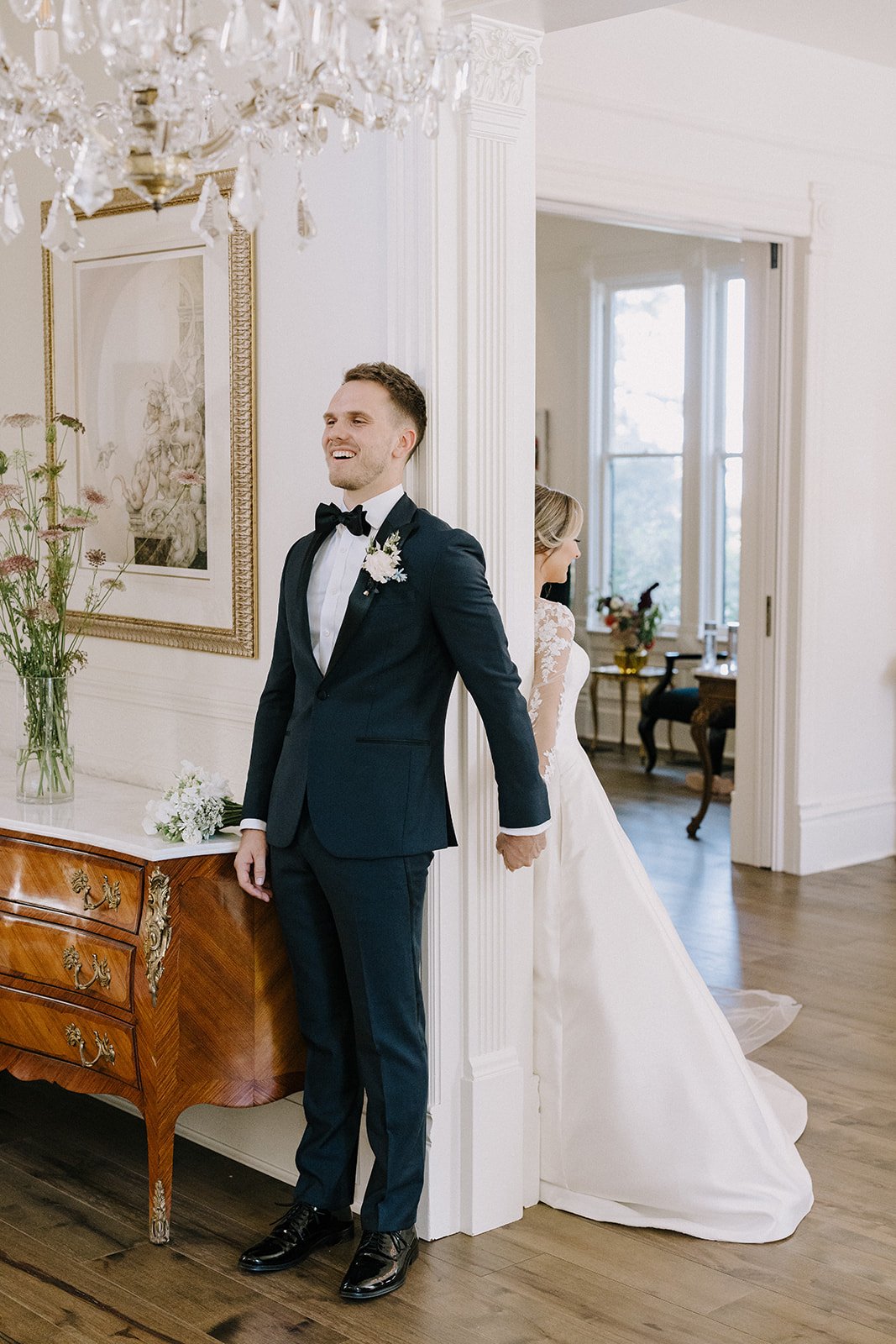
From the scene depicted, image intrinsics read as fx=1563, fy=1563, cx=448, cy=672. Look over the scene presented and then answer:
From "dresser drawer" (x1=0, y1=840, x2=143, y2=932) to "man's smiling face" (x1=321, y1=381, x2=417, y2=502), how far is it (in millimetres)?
953

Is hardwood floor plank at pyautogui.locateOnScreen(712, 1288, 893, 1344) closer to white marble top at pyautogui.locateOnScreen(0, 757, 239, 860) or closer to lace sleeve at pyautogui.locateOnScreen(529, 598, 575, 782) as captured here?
lace sleeve at pyautogui.locateOnScreen(529, 598, 575, 782)

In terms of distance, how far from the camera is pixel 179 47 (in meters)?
1.90

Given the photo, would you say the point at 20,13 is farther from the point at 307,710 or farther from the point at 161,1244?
the point at 161,1244

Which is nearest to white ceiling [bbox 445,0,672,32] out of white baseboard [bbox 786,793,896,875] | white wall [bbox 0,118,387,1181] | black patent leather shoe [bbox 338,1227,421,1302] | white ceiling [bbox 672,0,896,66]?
white wall [bbox 0,118,387,1181]

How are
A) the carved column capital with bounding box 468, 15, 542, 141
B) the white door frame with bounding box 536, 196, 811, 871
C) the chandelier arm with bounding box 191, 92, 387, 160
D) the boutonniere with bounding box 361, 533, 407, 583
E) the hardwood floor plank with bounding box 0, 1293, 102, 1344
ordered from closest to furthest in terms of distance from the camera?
the chandelier arm with bounding box 191, 92, 387, 160, the hardwood floor plank with bounding box 0, 1293, 102, 1344, the boutonniere with bounding box 361, 533, 407, 583, the carved column capital with bounding box 468, 15, 542, 141, the white door frame with bounding box 536, 196, 811, 871

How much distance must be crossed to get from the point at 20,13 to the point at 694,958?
428cm

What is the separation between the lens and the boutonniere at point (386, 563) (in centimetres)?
312

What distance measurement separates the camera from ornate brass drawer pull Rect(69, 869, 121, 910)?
338cm

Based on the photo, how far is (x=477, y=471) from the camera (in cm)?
341

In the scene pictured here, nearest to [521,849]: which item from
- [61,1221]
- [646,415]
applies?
[61,1221]

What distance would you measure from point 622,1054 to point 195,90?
2431mm

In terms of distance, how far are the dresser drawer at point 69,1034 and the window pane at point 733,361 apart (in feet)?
23.4

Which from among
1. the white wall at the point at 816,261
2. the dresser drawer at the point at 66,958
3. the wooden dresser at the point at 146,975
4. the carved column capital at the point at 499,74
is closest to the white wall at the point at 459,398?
the carved column capital at the point at 499,74

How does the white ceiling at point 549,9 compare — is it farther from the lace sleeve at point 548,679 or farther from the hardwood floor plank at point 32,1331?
the hardwood floor plank at point 32,1331
